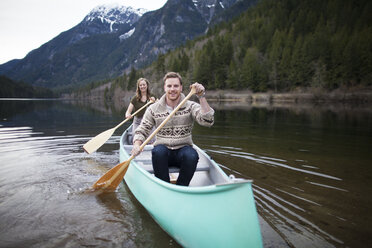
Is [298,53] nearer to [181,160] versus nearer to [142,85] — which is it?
[142,85]

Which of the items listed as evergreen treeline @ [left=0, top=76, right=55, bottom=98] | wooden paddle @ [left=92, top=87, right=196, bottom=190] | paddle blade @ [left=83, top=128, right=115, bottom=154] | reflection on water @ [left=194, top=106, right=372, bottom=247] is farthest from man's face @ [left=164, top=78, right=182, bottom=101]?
evergreen treeline @ [left=0, top=76, right=55, bottom=98]

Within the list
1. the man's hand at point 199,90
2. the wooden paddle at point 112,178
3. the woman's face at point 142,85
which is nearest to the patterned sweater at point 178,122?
the man's hand at point 199,90

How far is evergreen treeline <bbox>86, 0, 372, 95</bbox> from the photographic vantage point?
46.2m

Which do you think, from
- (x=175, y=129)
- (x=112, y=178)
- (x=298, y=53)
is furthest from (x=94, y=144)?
(x=298, y=53)

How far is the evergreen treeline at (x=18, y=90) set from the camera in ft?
388

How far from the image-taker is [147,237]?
3314mm

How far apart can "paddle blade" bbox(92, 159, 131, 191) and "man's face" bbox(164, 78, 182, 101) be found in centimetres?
170

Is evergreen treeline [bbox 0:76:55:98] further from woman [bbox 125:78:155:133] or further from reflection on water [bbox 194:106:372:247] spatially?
reflection on water [bbox 194:106:372:247]

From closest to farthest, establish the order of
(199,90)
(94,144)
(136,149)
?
1. (199,90)
2. (136,149)
3. (94,144)

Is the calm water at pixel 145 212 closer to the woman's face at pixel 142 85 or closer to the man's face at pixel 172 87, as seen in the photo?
the man's face at pixel 172 87

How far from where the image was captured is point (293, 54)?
173 ft

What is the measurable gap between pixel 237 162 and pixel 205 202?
488cm

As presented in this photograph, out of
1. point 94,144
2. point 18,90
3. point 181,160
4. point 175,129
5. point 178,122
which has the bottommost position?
point 94,144

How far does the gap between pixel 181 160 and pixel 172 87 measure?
3.68 ft
